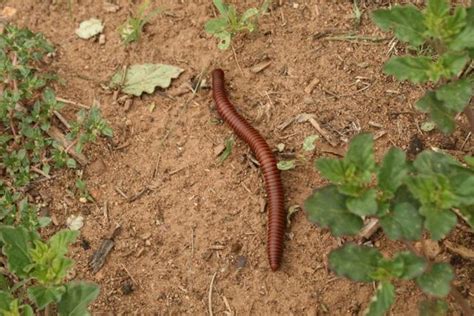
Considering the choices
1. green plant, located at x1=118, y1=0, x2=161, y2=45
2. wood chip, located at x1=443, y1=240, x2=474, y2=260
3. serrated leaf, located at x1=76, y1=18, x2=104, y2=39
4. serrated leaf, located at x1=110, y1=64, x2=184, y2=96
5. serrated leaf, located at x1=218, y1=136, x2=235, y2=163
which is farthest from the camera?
serrated leaf, located at x1=76, y1=18, x2=104, y2=39

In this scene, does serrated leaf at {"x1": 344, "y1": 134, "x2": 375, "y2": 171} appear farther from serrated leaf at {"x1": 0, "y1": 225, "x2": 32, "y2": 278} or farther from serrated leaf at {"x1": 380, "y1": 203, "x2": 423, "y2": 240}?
serrated leaf at {"x1": 0, "y1": 225, "x2": 32, "y2": 278}

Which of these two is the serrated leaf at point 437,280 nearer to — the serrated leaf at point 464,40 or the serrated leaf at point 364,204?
the serrated leaf at point 364,204

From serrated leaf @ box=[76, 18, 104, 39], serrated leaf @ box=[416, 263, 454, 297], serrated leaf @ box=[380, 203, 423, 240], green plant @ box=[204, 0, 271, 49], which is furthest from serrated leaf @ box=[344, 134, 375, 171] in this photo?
serrated leaf @ box=[76, 18, 104, 39]

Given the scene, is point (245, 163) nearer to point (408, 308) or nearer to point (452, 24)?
point (408, 308)

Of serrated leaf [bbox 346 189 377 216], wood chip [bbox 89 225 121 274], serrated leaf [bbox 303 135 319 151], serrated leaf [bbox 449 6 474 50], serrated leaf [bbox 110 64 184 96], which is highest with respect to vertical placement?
serrated leaf [bbox 449 6 474 50]

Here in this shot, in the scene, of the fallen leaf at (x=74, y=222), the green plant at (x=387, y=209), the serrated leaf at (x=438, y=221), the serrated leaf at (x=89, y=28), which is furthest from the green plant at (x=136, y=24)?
the serrated leaf at (x=438, y=221)

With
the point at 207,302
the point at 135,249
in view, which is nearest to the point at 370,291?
the point at 207,302

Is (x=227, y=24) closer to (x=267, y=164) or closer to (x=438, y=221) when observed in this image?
(x=267, y=164)

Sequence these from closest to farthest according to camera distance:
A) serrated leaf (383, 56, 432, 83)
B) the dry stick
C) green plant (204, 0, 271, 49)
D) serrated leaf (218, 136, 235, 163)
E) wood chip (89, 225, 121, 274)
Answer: serrated leaf (383, 56, 432, 83)
wood chip (89, 225, 121, 274)
serrated leaf (218, 136, 235, 163)
the dry stick
green plant (204, 0, 271, 49)
